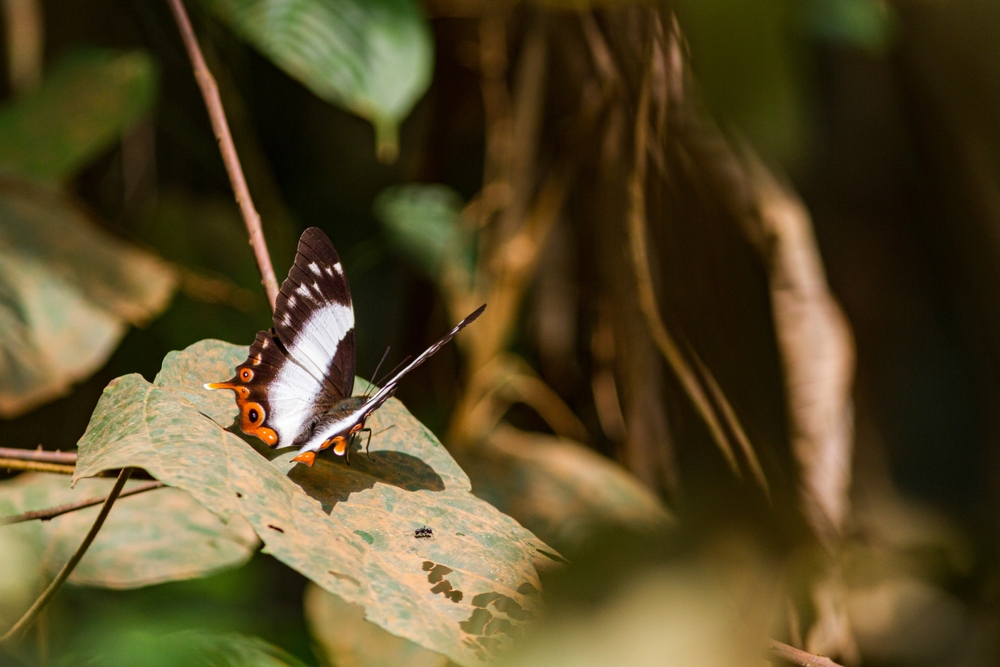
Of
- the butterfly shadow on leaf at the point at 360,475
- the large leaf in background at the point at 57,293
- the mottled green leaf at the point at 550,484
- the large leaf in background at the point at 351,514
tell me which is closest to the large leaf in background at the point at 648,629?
the large leaf in background at the point at 351,514

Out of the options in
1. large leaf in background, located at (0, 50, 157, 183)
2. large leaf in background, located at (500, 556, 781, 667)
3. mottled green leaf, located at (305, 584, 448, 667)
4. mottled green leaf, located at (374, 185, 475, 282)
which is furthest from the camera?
mottled green leaf, located at (374, 185, 475, 282)

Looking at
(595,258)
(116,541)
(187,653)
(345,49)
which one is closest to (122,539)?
(116,541)

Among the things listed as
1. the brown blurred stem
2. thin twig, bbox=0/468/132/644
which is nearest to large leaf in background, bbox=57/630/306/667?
thin twig, bbox=0/468/132/644

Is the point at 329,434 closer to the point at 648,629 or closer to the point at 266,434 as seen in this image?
the point at 266,434

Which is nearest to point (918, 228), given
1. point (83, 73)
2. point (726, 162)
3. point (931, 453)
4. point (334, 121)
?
point (931, 453)

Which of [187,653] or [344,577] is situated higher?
[344,577]

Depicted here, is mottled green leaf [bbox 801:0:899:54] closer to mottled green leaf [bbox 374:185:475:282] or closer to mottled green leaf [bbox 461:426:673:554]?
mottled green leaf [bbox 374:185:475:282]

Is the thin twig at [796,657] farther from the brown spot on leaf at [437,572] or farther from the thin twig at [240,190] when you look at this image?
the thin twig at [240,190]
